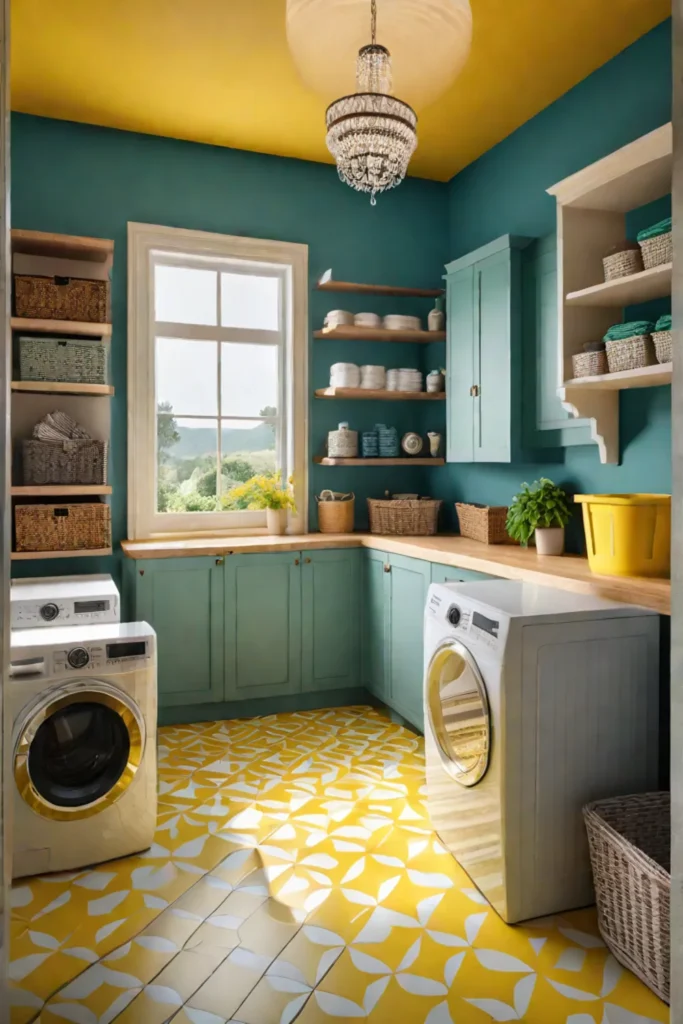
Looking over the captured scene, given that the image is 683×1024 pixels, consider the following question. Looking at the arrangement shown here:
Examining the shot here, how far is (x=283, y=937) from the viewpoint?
6.49 feet

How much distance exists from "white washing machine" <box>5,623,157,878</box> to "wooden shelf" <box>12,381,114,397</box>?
1.39 metres

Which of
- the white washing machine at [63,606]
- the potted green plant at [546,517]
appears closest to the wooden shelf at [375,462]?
the potted green plant at [546,517]

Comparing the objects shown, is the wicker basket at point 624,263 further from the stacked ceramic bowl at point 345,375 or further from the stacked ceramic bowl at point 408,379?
the stacked ceramic bowl at point 345,375

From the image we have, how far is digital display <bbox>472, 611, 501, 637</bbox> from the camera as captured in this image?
6.85 ft

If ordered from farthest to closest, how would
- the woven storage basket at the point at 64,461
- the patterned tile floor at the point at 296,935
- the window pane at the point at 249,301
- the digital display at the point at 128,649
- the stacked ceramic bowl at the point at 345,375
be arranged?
the window pane at the point at 249,301, the stacked ceramic bowl at the point at 345,375, the woven storage basket at the point at 64,461, the digital display at the point at 128,649, the patterned tile floor at the point at 296,935

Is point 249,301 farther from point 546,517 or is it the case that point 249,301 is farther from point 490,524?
point 546,517

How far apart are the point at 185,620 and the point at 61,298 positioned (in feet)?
5.37

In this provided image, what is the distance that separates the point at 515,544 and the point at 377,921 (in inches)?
76.0

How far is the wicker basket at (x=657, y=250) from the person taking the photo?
232 centimetres

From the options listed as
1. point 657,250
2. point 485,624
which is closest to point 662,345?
point 657,250

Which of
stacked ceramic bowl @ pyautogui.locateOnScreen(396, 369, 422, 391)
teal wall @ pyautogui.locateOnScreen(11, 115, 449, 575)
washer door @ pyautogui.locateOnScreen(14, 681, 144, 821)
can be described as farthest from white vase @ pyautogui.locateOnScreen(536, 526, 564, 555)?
washer door @ pyautogui.locateOnScreen(14, 681, 144, 821)

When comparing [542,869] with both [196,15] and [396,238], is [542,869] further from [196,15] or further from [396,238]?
[396,238]

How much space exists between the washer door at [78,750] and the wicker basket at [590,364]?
2.02m

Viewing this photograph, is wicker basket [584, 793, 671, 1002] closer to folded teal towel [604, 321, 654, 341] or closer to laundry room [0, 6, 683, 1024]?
laundry room [0, 6, 683, 1024]
